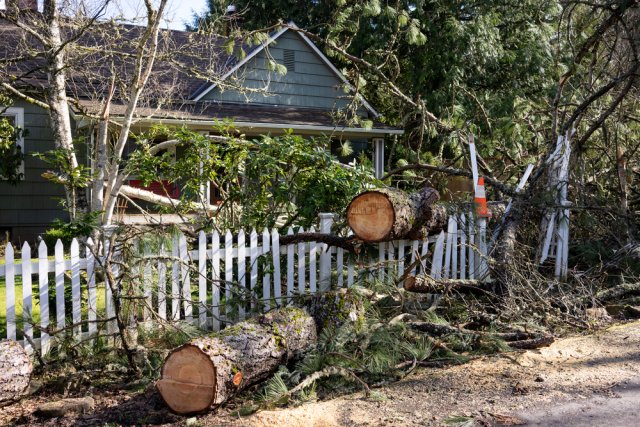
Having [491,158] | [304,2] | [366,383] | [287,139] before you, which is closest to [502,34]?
[491,158]

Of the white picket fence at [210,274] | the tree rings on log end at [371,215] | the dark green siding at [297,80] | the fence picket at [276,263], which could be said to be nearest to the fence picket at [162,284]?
the white picket fence at [210,274]

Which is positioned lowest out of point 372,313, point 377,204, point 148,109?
point 372,313

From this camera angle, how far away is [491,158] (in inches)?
530

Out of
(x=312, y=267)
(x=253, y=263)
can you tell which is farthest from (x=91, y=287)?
(x=312, y=267)

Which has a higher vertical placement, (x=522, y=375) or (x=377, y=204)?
(x=377, y=204)

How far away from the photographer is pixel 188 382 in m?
4.02

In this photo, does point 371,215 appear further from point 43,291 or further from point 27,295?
point 27,295

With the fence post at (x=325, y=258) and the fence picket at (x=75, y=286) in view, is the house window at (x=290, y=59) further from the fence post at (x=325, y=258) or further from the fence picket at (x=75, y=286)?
the fence picket at (x=75, y=286)

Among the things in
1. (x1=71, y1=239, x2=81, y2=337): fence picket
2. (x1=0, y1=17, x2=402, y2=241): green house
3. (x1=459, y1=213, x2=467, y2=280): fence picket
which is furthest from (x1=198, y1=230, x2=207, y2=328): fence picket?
(x1=0, y1=17, x2=402, y2=241): green house

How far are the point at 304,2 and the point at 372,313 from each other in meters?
16.1

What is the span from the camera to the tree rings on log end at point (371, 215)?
6.03 m

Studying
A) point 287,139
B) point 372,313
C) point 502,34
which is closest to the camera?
point 372,313

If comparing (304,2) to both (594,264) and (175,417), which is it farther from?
(175,417)

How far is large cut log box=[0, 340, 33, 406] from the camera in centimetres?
414
